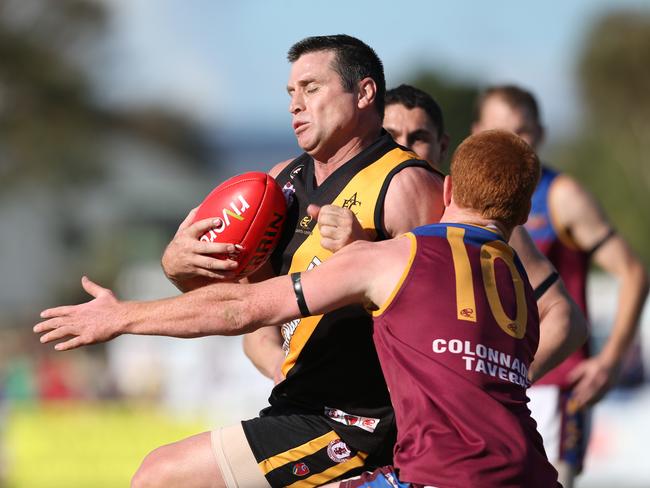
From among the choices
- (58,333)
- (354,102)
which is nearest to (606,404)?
(354,102)

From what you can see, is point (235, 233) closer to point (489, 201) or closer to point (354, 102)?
point (354, 102)

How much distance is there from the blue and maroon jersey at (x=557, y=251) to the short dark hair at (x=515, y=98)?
0.40 m

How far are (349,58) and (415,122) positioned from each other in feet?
3.11

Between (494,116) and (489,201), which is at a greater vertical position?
(494,116)

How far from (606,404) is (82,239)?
5229cm

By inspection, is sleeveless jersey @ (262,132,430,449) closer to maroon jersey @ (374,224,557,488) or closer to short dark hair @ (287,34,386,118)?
short dark hair @ (287,34,386,118)

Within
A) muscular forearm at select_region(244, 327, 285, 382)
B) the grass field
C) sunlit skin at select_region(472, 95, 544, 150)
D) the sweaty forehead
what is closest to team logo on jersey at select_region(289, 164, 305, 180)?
the sweaty forehead

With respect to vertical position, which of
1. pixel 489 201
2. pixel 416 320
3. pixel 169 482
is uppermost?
pixel 489 201

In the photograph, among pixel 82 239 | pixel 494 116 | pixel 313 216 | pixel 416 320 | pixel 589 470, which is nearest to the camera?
pixel 416 320

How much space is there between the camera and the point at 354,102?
16.4 feet

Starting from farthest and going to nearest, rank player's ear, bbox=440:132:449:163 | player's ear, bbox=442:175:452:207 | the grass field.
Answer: the grass field
player's ear, bbox=440:132:449:163
player's ear, bbox=442:175:452:207

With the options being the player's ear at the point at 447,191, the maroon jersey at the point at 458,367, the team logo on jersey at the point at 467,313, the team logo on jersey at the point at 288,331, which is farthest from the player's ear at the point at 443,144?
the team logo on jersey at the point at 467,313

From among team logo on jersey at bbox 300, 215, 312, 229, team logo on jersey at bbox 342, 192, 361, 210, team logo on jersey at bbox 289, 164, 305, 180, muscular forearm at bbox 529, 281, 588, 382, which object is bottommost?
muscular forearm at bbox 529, 281, 588, 382

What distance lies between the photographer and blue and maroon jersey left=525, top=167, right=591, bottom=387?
709 centimetres
